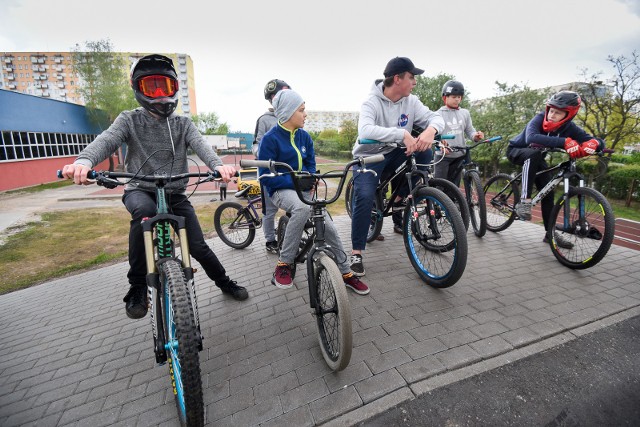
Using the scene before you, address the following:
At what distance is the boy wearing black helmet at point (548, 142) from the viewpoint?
357 centimetres

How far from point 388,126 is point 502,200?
2.60 meters

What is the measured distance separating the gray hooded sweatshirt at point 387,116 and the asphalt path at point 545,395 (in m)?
2.17

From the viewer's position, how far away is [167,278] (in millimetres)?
1863

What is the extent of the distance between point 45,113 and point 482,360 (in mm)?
26701

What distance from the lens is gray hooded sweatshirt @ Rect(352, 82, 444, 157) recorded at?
3.23 meters

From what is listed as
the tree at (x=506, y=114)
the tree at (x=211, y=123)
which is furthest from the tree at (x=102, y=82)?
the tree at (x=211, y=123)

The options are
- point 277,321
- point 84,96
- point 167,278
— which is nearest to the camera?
point 167,278

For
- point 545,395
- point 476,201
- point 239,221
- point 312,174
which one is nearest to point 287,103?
point 312,174

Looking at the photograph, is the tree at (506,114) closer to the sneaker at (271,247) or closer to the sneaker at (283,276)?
the sneaker at (271,247)

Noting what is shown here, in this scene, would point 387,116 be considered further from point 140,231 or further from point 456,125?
point 140,231

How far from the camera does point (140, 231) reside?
8.08 ft

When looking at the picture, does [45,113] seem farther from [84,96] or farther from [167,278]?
[167,278]

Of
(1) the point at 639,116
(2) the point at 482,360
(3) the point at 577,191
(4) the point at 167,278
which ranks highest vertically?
(1) the point at 639,116

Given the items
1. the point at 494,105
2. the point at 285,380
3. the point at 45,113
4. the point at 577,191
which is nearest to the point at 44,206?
the point at 45,113
